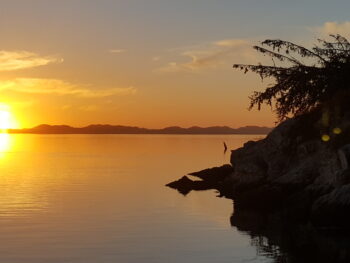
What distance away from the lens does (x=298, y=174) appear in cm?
4262

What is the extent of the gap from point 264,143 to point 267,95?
14.1 ft

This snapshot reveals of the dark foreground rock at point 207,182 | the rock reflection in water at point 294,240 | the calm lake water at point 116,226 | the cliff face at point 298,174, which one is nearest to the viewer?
the rock reflection in water at point 294,240

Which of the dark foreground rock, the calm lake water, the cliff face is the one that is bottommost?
the calm lake water

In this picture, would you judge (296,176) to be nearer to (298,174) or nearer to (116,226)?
(298,174)

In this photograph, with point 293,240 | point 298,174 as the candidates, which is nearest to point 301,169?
point 298,174

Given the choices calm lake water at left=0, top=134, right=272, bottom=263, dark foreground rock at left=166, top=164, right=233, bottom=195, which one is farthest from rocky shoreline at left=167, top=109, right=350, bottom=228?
calm lake water at left=0, top=134, right=272, bottom=263

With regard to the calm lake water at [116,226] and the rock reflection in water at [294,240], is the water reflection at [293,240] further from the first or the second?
the calm lake water at [116,226]

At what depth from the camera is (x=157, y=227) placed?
35094mm

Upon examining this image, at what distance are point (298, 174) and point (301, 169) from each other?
23.8 inches

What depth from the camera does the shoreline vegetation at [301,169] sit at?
1264 inches

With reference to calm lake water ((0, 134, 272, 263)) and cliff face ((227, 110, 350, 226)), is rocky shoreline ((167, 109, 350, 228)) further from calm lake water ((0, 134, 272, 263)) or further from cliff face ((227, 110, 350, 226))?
calm lake water ((0, 134, 272, 263))

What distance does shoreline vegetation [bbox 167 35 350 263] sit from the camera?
3209 cm

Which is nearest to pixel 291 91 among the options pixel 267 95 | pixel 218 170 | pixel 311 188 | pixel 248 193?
pixel 267 95

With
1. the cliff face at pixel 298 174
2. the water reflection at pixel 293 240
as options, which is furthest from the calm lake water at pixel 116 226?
the cliff face at pixel 298 174
